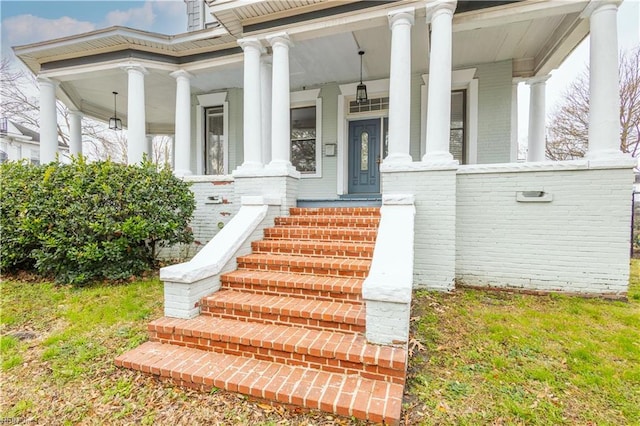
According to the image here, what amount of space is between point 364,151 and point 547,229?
12.7ft

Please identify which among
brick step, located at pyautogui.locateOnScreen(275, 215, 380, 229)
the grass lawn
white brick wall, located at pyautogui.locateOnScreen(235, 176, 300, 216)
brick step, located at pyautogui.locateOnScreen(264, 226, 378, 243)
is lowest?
the grass lawn

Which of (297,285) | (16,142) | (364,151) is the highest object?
(16,142)

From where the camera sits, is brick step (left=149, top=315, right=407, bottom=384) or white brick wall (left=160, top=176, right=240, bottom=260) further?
white brick wall (left=160, top=176, right=240, bottom=260)

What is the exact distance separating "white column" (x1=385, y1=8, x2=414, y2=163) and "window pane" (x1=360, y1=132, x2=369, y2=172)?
2525mm

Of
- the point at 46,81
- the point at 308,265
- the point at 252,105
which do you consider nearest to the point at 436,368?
the point at 308,265

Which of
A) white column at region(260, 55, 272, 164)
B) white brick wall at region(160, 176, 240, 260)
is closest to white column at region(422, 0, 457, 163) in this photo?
white column at region(260, 55, 272, 164)

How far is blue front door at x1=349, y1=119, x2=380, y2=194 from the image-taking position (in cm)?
692

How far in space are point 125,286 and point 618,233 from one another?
6.48 m

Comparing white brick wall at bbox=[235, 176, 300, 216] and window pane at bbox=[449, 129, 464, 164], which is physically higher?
window pane at bbox=[449, 129, 464, 164]

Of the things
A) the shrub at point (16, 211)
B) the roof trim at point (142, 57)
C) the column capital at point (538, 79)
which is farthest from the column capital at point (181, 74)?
the column capital at point (538, 79)

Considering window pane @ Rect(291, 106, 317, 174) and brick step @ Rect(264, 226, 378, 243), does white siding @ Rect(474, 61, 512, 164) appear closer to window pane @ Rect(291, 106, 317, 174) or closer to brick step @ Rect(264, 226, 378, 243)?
window pane @ Rect(291, 106, 317, 174)

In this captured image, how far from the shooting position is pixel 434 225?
13.9ft

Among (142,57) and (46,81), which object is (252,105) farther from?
(46,81)

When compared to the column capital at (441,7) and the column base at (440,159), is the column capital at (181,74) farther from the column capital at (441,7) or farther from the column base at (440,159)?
the column base at (440,159)
